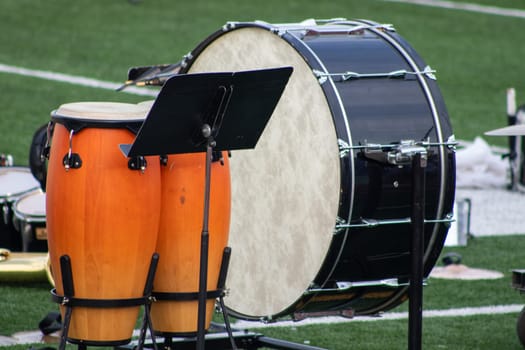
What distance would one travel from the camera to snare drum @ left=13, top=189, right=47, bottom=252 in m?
8.25

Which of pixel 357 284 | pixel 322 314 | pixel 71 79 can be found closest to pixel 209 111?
pixel 357 284

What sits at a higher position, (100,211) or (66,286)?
(100,211)

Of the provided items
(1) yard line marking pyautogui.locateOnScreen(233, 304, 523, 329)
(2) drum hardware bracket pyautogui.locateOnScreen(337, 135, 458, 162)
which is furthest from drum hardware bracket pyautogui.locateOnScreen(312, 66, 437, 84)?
(1) yard line marking pyautogui.locateOnScreen(233, 304, 523, 329)

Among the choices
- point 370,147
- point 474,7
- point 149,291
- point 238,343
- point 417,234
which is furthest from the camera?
point 474,7

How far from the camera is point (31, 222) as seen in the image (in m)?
8.27

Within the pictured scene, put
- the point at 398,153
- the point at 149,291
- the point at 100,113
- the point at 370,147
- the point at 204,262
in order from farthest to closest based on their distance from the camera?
the point at 370,147, the point at 398,153, the point at 149,291, the point at 100,113, the point at 204,262

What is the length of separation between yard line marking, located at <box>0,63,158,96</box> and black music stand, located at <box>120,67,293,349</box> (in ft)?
35.9

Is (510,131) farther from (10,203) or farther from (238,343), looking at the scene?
(10,203)

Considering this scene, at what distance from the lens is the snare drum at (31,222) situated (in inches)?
325

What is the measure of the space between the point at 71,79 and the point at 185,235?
11.4 m

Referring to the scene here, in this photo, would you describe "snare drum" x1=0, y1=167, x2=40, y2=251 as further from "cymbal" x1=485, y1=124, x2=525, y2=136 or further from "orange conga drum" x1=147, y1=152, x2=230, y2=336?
"cymbal" x1=485, y1=124, x2=525, y2=136

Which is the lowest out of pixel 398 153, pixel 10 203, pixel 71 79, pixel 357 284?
pixel 357 284

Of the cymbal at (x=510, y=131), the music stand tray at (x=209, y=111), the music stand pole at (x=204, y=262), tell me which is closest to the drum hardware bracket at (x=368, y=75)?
the cymbal at (x=510, y=131)

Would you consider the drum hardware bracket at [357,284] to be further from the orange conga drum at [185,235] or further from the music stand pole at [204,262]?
the music stand pole at [204,262]
